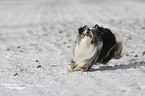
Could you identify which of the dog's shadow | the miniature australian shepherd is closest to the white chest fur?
the miniature australian shepherd

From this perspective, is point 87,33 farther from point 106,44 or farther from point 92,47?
point 106,44

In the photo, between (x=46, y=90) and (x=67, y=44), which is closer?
(x=46, y=90)

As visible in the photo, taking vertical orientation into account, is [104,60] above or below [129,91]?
above

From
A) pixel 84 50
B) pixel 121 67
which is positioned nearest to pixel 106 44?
pixel 84 50

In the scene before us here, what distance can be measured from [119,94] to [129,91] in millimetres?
270

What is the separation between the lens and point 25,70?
7.42 m

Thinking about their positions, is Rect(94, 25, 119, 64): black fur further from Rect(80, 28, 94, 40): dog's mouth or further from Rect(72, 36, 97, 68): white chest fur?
Rect(72, 36, 97, 68): white chest fur

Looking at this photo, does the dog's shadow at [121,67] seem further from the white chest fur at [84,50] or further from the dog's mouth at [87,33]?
the dog's mouth at [87,33]

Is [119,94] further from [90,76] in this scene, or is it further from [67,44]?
[67,44]

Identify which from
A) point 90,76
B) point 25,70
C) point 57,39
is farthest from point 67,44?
point 90,76

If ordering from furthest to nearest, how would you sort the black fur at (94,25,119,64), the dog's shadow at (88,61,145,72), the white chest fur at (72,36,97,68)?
1. the dog's shadow at (88,61,145,72)
2. the black fur at (94,25,119,64)
3. the white chest fur at (72,36,97,68)

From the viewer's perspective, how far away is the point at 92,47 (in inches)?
242

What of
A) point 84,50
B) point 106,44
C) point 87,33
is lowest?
point 84,50

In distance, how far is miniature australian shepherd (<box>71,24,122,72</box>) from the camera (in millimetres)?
6148
